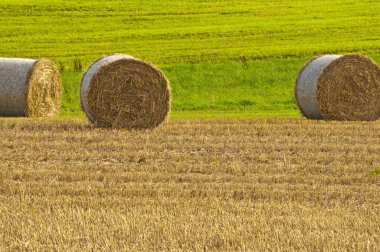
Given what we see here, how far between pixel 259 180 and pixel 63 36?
93.6 feet

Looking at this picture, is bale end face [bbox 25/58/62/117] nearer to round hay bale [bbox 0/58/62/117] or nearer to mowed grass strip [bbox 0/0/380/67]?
round hay bale [bbox 0/58/62/117]

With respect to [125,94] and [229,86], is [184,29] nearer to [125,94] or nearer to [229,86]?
[229,86]

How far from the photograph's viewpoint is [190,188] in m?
12.2

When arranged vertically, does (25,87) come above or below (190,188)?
above

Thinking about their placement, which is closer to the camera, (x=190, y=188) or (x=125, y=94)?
(x=190, y=188)

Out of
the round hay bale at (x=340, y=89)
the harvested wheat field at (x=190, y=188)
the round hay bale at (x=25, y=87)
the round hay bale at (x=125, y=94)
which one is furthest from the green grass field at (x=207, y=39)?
the harvested wheat field at (x=190, y=188)

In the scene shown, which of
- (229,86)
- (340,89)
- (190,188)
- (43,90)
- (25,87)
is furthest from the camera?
(229,86)

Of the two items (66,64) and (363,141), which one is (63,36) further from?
(363,141)

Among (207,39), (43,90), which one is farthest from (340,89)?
(207,39)

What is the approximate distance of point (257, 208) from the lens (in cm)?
1084

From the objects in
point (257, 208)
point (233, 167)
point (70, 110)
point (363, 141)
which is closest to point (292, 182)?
point (233, 167)

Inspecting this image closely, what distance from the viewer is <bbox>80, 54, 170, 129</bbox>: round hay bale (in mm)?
20141

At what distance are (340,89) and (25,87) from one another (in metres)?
7.31

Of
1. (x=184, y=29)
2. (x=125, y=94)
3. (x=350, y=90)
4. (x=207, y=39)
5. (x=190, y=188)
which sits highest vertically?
(x=184, y=29)
